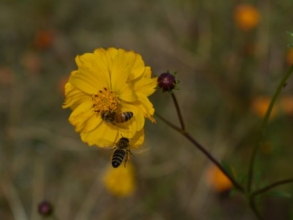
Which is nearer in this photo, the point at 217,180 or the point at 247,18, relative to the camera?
the point at 217,180

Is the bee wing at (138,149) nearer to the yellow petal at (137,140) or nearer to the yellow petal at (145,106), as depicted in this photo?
the yellow petal at (137,140)

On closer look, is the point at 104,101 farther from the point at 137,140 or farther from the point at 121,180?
the point at 121,180

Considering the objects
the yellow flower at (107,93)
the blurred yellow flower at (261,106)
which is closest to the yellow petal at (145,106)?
the yellow flower at (107,93)

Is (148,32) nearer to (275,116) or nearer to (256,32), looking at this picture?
(256,32)

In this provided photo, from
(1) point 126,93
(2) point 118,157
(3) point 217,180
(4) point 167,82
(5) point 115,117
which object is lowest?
(3) point 217,180

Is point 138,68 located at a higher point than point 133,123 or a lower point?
higher

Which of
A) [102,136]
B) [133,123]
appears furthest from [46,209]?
[133,123]

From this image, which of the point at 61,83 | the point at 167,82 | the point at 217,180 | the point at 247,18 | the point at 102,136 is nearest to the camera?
the point at 167,82
